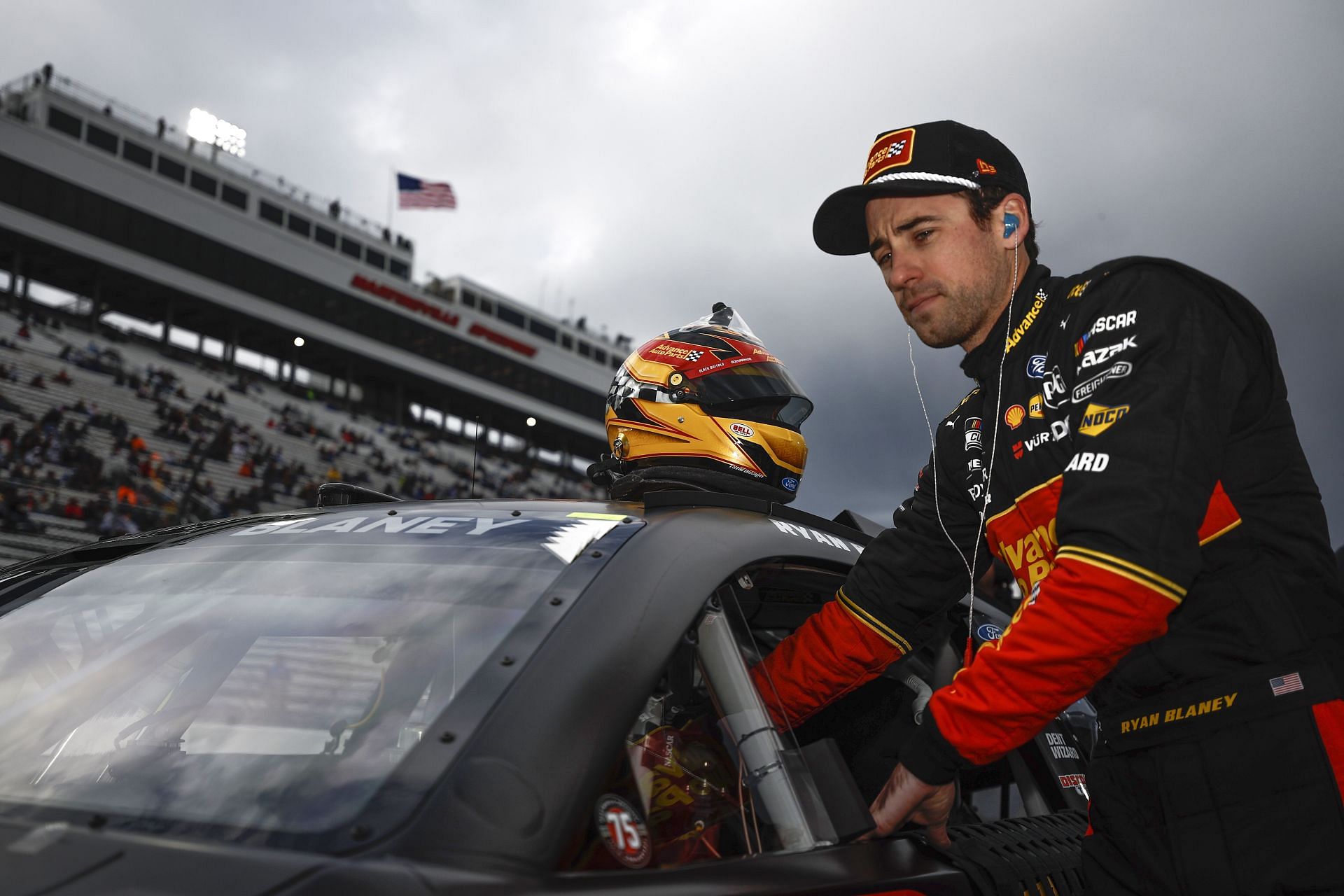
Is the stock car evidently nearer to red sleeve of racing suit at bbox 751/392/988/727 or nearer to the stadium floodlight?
red sleeve of racing suit at bbox 751/392/988/727

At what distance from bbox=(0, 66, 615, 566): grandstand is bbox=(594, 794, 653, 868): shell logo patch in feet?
39.8

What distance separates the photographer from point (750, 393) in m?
2.82

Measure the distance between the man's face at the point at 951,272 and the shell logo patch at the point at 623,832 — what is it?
1.17 m

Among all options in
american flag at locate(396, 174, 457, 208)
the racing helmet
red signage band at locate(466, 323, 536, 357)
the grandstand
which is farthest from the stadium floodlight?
the racing helmet

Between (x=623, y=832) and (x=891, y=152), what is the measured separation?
1451 mm

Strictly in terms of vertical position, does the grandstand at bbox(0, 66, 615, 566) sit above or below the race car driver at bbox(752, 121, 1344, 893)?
above

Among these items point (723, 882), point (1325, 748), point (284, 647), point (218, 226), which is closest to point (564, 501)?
point (284, 647)

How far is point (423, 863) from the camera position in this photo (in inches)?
42.5

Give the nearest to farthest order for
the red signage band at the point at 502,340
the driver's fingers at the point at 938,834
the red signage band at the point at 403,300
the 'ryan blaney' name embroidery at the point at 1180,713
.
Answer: the 'ryan blaney' name embroidery at the point at 1180,713, the driver's fingers at the point at 938,834, the red signage band at the point at 403,300, the red signage band at the point at 502,340

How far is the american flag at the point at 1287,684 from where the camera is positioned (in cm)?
152

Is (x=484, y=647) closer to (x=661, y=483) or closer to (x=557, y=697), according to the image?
(x=557, y=697)

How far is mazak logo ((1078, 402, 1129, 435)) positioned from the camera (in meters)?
1.56

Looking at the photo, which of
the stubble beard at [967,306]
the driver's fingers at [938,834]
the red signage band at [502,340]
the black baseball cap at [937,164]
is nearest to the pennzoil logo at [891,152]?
the black baseball cap at [937,164]

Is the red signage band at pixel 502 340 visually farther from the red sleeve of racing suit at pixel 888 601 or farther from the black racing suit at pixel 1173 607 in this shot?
the black racing suit at pixel 1173 607
